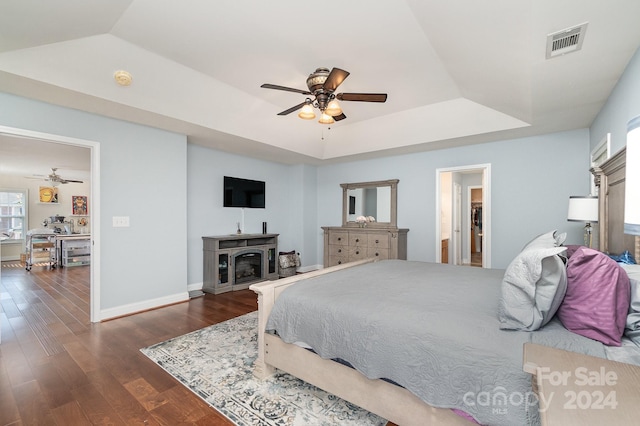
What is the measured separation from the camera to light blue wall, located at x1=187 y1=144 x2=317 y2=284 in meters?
4.75

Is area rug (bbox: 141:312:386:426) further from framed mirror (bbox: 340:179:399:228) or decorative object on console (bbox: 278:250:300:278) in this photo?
framed mirror (bbox: 340:179:399:228)

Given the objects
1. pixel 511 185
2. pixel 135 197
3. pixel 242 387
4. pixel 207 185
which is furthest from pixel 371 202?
pixel 242 387

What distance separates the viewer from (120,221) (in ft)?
11.7

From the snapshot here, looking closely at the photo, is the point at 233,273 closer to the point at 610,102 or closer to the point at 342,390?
the point at 342,390

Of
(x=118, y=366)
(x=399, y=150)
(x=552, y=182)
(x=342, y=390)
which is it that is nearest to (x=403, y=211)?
(x=399, y=150)

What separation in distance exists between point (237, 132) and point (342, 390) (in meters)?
3.50

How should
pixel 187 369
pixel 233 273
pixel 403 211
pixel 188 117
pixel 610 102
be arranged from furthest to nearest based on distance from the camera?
pixel 403 211 < pixel 233 273 < pixel 188 117 < pixel 610 102 < pixel 187 369

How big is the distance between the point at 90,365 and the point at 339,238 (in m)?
4.07

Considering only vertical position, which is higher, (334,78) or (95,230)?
(334,78)

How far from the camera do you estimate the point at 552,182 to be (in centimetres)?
402

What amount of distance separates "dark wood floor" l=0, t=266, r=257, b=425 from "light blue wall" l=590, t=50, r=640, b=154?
3451 mm

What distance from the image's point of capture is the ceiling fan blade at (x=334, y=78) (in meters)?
2.38

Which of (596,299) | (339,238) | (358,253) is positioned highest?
(596,299)

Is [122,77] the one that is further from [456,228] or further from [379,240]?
[456,228]
